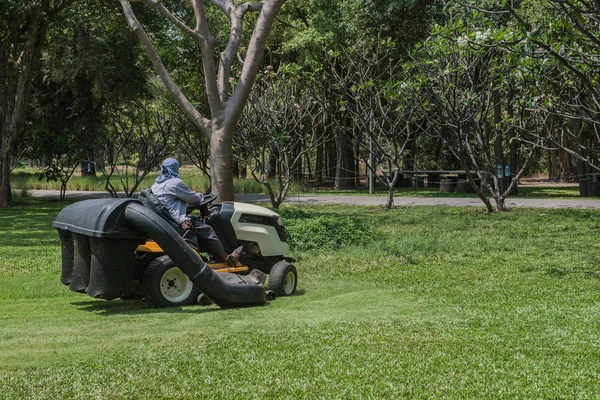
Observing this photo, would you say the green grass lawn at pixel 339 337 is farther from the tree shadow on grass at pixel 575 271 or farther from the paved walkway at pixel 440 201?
the paved walkway at pixel 440 201

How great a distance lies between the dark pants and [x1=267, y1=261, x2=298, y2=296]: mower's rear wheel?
0.83 m

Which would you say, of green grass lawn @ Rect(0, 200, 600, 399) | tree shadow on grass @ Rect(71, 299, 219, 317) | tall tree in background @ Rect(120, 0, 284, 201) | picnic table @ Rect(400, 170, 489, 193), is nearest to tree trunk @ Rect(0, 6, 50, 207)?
tall tree in background @ Rect(120, 0, 284, 201)

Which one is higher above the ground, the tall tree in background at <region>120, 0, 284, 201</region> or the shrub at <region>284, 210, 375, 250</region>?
the tall tree in background at <region>120, 0, 284, 201</region>

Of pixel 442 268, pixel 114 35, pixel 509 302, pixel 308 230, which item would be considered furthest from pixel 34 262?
pixel 114 35

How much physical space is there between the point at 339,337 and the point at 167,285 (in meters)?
2.41

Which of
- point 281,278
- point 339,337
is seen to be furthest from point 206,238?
point 339,337

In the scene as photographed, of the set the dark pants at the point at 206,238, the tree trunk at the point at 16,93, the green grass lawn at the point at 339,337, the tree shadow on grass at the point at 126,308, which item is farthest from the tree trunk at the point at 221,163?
the tree trunk at the point at 16,93

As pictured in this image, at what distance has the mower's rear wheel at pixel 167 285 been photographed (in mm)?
8836

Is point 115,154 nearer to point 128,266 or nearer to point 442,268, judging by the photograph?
point 442,268

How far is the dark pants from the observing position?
30.5 ft

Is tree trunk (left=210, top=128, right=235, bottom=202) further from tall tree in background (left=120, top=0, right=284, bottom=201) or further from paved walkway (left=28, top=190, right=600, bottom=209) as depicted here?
paved walkway (left=28, top=190, right=600, bottom=209)

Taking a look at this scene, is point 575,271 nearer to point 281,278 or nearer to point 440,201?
point 281,278

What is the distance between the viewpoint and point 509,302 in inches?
369

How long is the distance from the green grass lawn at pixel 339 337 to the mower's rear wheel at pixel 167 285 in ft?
0.55
